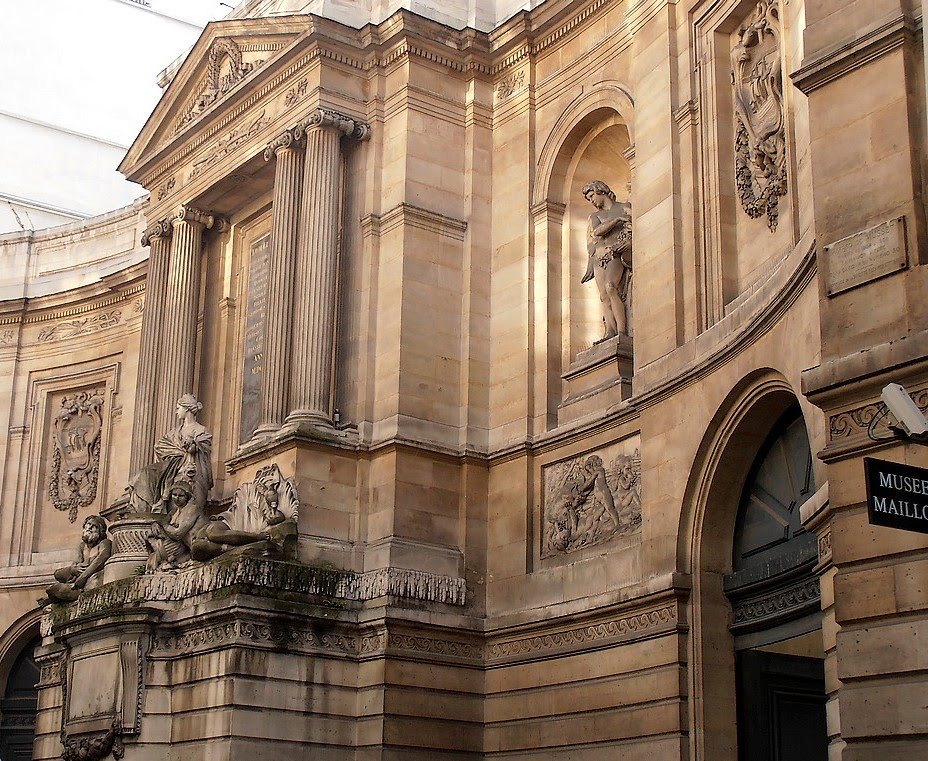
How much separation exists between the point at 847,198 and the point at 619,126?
10.4 m

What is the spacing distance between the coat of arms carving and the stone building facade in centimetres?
625

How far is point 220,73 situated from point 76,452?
1007 cm

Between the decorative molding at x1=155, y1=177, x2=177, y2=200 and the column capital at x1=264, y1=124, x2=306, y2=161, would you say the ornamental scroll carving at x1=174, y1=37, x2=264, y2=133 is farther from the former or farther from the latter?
the column capital at x1=264, y1=124, x2=306, y2=161

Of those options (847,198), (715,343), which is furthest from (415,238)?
(847,198)

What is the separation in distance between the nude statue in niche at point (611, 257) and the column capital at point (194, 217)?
7.60 meters

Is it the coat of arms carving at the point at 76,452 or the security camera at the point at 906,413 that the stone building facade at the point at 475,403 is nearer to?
the security camera at the point at 906,413

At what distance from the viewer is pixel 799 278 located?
15.2m

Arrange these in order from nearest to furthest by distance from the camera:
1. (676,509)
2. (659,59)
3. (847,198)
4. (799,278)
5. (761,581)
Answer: (847,198) → (799,278) → (761,581) → (676,509) → (659,59)

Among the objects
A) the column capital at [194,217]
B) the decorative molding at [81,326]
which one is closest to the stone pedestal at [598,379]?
the column capital at [194,217]

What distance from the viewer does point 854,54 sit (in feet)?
41.7

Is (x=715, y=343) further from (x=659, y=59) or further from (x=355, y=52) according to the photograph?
(x=355, y=52)

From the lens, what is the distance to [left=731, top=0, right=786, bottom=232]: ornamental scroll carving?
59.0 feet

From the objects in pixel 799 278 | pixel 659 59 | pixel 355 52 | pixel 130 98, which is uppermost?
pixel 130 98

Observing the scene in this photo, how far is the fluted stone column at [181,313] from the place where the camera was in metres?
25.6
